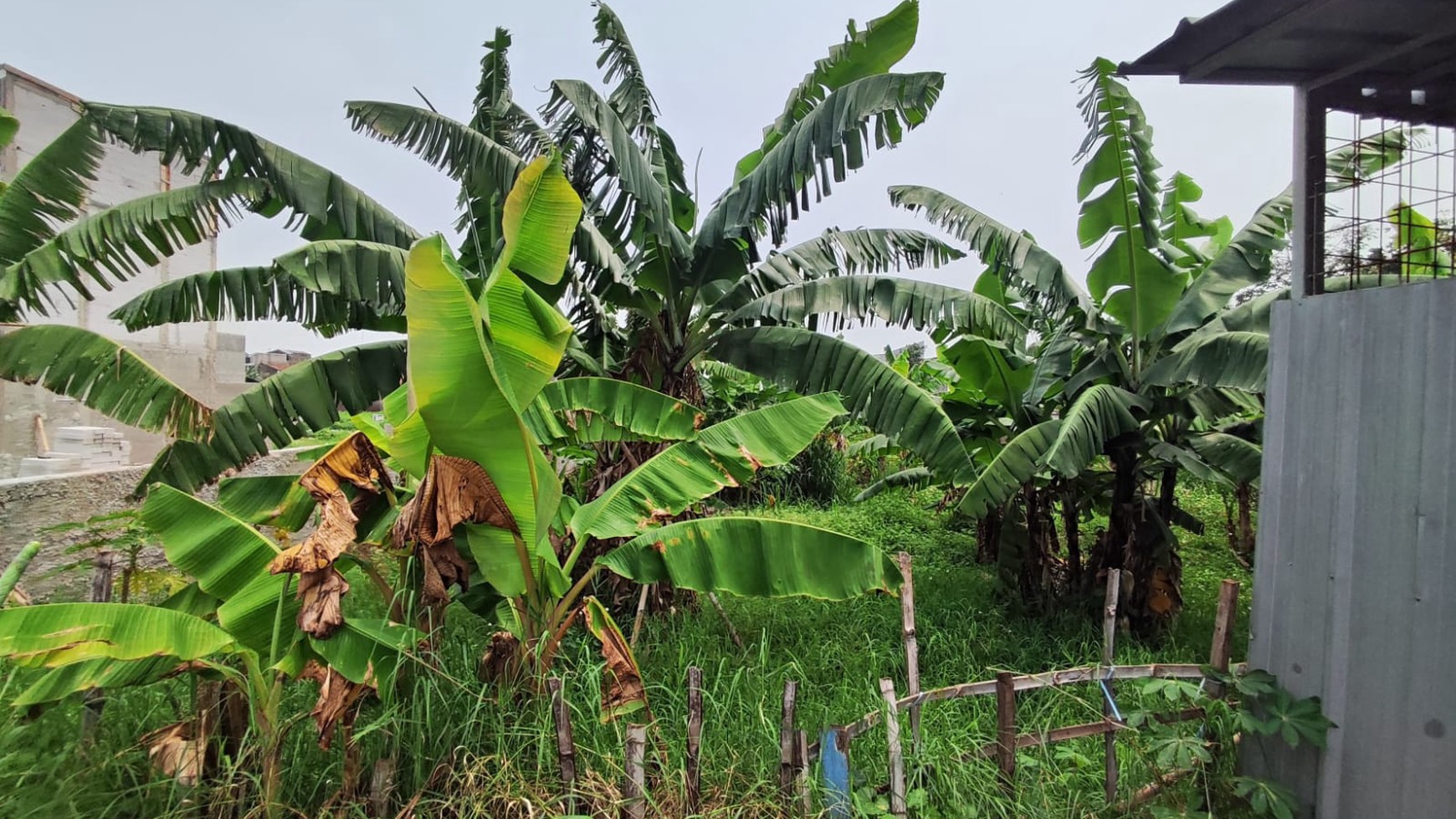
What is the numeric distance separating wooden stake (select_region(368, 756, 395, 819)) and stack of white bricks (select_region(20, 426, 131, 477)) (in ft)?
15.4

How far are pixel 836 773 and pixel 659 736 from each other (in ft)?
2.36

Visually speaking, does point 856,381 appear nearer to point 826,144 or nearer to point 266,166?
point 826,144

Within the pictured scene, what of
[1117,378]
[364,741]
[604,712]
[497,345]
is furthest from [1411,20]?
A: [364,741]

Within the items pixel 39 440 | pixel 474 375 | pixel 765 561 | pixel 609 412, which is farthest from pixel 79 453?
pixel 765 561

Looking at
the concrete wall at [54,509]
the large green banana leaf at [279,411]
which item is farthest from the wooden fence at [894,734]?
the concrete wall at [54,509]

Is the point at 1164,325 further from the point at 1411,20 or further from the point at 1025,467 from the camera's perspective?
the point at 1411,20

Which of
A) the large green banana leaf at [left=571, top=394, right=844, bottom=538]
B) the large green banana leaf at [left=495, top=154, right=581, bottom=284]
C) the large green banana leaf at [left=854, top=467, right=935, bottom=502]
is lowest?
the large green banana leaf at [left=854, top=467, right=935, bottom=502]

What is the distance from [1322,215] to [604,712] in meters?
3.74

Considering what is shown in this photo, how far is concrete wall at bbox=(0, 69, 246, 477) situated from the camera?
6.28 metres

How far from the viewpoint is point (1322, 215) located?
2889mm

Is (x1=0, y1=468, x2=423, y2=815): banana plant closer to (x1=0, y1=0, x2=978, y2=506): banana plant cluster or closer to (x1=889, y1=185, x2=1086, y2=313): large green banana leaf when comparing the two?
(x1=0, y1=0, x2=978, y2=506): banana plant cluster

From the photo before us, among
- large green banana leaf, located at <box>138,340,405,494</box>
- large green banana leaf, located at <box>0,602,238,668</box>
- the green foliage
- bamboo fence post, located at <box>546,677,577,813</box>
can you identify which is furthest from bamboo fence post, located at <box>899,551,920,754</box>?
large green banana leaf, located at <box>138,340,405,494</box>

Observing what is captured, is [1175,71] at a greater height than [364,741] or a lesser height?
greater

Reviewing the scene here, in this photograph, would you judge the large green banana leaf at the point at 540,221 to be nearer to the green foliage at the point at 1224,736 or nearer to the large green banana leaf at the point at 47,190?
the large green banana leaf at the point at 47,190
